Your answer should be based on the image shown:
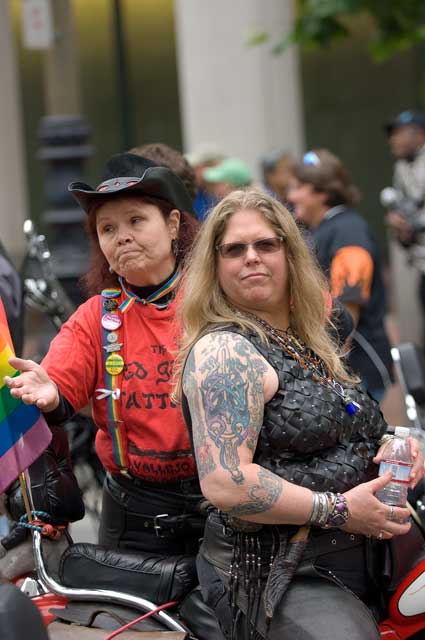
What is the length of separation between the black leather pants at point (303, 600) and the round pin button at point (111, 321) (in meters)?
0.75

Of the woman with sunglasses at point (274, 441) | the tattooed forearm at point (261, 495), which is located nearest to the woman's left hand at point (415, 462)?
the woman with sunglasses at point (274, 441)

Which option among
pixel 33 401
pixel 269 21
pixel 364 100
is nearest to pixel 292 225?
pixel 33 401

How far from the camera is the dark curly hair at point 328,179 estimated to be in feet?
21.5

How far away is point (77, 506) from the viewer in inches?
147

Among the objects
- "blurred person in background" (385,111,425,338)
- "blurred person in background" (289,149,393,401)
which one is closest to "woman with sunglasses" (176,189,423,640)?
"blurred person in background" (289,149,393,401)

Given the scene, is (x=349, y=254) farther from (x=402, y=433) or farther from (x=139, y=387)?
(x=402, y=433)

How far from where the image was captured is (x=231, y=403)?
310cm

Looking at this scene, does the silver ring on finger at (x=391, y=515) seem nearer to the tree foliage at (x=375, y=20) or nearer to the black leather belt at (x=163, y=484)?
the black leather belt at (x=163, y=484)

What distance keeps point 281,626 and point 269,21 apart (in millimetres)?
9496

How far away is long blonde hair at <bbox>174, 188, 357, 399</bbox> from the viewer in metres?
3.32

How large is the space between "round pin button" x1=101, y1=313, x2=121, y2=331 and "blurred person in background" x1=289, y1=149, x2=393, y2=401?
6.60ft

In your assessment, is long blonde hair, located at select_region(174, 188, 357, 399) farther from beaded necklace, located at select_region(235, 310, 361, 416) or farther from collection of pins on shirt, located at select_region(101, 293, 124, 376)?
collection of pins on shirt, located at select_region(101, 293, 124, 376)

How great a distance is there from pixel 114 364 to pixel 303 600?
99cm

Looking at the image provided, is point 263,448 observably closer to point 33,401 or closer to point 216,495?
point 216,495
